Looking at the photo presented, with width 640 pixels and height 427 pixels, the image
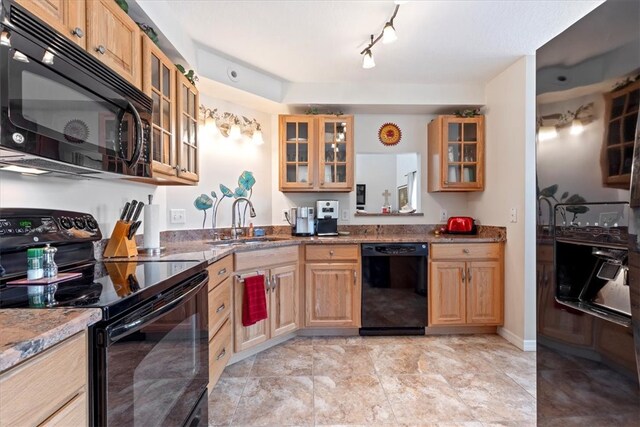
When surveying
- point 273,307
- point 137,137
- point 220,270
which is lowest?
point 273,307

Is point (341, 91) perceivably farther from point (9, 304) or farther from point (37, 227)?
point (9, 304)

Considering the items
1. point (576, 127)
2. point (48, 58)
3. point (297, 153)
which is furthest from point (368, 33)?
point (48, 58)

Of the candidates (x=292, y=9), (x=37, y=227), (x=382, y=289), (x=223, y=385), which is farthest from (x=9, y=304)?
(x=382, y=289)

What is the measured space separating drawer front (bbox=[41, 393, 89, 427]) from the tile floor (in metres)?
1.13

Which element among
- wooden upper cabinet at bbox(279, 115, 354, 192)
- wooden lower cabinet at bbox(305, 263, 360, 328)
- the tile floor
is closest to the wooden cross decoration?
wooden upper cabinet at bbox(279, 115, 354, 192)

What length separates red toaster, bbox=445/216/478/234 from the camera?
3.14m

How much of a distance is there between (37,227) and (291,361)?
5.90ft

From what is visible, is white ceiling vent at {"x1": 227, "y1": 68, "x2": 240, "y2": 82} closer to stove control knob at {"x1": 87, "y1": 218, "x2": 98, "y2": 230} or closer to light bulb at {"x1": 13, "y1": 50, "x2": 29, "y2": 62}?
stove control knob at {"x1": 87, "y1": 218, "x2": 98, "y2": 230}

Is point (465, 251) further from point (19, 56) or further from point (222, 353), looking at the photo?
point (19, 56)

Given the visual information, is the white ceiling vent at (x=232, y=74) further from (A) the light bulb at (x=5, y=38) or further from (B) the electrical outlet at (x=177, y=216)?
(A) the light bulb at (x=5, y=38)

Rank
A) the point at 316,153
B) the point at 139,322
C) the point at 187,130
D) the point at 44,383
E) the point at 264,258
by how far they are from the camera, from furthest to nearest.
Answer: the point at 316,153
the point at 264,258
the point at 187,130
the point at 139,322
the point at 44,383

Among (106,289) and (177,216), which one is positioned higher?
(177,216)

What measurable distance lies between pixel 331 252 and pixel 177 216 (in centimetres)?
134

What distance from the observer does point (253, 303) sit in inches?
89.7
